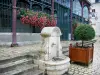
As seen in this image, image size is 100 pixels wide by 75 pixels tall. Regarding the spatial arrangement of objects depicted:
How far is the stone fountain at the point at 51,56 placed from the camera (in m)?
4.82

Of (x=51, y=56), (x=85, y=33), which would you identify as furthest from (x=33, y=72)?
(x=85, y=33)

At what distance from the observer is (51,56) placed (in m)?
5.21

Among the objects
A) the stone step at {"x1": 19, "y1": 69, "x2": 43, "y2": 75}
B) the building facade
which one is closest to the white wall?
the building facade

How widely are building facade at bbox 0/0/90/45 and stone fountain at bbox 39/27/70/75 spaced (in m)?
4.36

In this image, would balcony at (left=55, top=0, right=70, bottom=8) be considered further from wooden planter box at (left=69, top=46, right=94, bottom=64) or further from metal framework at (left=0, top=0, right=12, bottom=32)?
wooden planter box at (left=69, top=46, right=94, bottom=64)

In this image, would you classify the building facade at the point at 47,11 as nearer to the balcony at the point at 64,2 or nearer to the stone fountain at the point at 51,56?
the balcony at the point at 64,2

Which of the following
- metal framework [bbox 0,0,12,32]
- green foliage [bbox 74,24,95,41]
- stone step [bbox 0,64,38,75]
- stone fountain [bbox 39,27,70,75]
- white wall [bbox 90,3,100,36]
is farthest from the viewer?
white wall [bbox 90,3,100,36]

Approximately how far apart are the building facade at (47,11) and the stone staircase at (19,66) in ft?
13.4

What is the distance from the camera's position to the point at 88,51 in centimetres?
651

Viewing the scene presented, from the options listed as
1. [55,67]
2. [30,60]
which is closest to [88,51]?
[55,67]

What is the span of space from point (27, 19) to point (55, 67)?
15.4ft

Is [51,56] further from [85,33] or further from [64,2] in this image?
[64,2]

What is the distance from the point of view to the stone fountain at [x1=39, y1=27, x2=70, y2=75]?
482 cm

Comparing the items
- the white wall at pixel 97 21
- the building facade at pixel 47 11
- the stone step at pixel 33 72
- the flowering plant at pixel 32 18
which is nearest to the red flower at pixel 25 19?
the flowering plant at pixel 32 18
